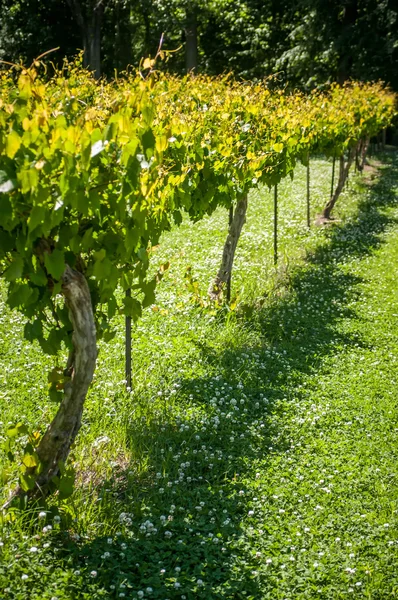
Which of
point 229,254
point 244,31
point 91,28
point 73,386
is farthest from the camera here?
point 244,31

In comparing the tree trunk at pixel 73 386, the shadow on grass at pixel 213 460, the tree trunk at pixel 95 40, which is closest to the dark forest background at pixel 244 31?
the tree trunk at pixel 95 40

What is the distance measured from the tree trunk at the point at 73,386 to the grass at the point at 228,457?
0.26 metres

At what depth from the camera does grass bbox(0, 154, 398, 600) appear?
13.1 ft

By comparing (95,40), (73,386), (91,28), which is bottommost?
(73,386)

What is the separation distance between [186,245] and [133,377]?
5.65 meters

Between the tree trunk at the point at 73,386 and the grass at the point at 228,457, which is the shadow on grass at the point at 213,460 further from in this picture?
the tree trunk at the point at 73,386

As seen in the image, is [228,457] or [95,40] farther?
[95,40]

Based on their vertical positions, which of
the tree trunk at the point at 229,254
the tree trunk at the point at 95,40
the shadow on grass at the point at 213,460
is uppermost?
the tree trunk at the point at 95,40

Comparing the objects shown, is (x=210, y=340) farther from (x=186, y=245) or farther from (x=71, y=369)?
(x=186, y=245)

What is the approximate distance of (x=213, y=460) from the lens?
526 cm

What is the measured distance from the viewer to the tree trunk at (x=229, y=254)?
848cm

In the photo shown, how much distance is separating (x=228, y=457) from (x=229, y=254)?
144 inches

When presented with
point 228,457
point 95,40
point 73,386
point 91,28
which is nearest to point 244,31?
point 91,28

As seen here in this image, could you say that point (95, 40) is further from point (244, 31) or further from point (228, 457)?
point (228, 457)
